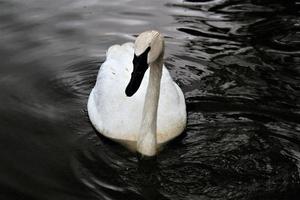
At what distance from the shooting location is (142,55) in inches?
249

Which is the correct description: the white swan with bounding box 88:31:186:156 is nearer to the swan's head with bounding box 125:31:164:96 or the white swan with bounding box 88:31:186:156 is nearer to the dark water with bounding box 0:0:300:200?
the swan's head with bounding box 125:31:164:96

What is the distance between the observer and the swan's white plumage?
7355 millimetres

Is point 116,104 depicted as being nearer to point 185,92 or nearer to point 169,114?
point 169,114

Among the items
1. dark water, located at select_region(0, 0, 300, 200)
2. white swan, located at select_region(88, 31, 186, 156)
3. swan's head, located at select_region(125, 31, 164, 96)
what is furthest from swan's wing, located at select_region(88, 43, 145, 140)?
swan's head, located at select_region(125, 31, 164, 96)

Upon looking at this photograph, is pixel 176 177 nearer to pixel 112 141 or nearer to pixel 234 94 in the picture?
pixel 112 141

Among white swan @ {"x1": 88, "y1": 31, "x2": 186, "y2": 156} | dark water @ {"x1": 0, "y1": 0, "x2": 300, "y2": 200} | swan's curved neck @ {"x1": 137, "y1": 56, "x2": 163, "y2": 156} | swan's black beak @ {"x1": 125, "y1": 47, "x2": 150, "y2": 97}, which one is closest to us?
swan's black beak @ {"x1": 125, "y1": 47, "x2": 150, "y2": 97}

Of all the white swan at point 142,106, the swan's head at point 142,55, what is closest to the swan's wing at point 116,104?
the white swan at point 142,106

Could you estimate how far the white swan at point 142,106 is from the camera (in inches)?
274

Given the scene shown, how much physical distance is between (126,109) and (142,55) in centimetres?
129

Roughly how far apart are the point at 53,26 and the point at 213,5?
10.7 feet

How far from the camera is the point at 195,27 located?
1114cm

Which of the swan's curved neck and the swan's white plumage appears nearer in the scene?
the swan's curved neck

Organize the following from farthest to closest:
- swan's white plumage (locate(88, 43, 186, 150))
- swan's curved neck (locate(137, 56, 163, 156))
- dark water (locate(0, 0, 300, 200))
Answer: swan's white plumage (locate(88, 43, 186, 150)), swan's curved neck (locate(137, 56, 163, 156)), dark water (locate(0, 0, 300, 200))

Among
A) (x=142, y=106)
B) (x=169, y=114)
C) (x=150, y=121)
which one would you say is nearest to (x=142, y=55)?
(x=150, y=121)
